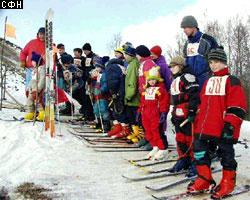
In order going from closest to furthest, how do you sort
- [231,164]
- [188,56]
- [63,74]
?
[231,164] → [188,56] → [63,74]

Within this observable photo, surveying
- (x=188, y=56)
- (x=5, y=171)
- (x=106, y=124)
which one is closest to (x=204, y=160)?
(x=188, y=56)

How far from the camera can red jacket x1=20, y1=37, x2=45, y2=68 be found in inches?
400

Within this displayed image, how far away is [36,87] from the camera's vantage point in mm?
9773

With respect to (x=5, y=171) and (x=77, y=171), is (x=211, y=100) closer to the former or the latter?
(x=77, y=171)

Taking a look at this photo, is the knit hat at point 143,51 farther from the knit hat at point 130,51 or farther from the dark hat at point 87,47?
the dark hat at point 87,47

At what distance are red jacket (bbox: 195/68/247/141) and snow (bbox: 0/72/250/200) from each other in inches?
36.2

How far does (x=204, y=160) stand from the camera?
554 centimetres

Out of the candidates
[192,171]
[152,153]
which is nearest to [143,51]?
[152,153]

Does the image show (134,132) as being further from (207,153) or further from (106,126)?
(207,153)

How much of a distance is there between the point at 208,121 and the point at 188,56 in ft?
6.81

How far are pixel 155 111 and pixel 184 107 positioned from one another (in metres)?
1.14

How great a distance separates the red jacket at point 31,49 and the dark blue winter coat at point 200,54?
4.17 meters

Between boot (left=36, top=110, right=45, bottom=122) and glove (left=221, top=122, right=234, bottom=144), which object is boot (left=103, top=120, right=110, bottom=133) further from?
glove (left=221, top=122, right=234, bottom=144)

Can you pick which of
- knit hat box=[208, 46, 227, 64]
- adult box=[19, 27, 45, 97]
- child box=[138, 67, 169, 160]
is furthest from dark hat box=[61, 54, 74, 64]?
knit hat box=[208, 46, 227, 64]
